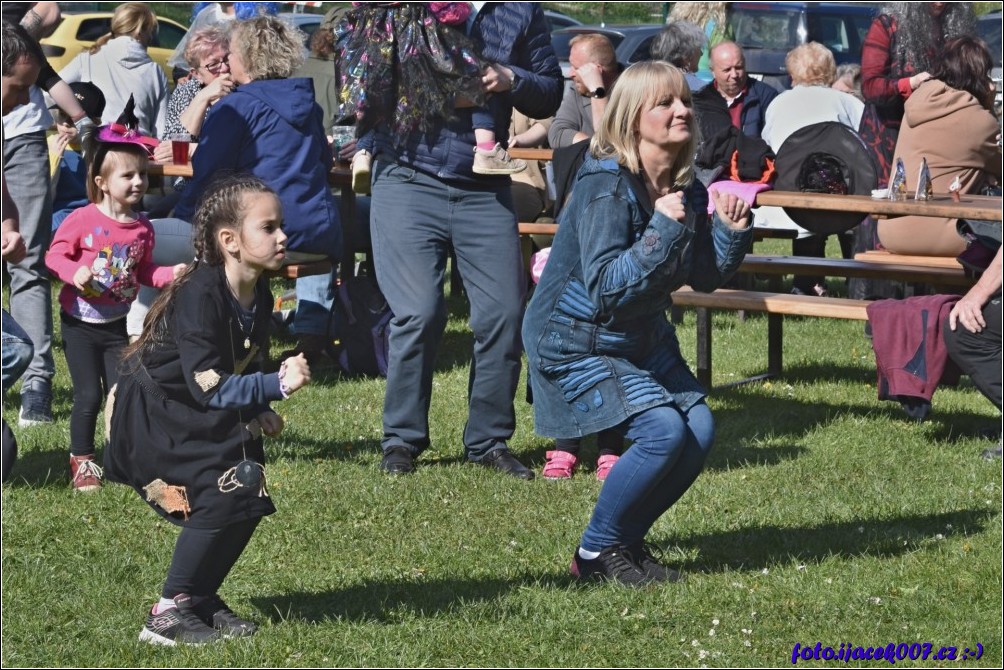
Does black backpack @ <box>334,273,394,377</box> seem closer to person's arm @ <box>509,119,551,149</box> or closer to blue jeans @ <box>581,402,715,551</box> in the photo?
person's arm @ <box>509,119,551,149</box>

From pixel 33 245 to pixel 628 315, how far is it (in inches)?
158

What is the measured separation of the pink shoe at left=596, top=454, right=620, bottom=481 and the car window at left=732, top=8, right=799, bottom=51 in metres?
12.6

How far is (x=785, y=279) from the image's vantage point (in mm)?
11914

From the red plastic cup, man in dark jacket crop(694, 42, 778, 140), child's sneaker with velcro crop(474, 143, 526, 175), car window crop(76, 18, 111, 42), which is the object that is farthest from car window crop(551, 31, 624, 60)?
child's sneaker with velcro crop(474, 143, 526, 175)

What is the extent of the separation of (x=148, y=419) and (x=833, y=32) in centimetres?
1590

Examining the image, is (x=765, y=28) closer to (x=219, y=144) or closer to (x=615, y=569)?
(x=219, y=144)

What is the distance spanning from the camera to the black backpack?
27.3 ft

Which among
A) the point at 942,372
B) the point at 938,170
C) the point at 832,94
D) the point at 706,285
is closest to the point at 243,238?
the point at 706,285

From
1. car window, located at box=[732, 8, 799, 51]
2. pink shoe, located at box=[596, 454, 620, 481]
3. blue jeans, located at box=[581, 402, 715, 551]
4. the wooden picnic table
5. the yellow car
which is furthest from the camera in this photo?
car window, located at box=[732, 8, 799, 51]

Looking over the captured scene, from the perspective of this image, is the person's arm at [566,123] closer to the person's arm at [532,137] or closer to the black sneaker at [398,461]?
the person's arm at [532,137]

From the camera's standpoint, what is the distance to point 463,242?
20.7 ft

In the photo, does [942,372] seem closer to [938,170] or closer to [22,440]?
[938,170]

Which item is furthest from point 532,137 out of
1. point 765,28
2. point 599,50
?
point 765,28

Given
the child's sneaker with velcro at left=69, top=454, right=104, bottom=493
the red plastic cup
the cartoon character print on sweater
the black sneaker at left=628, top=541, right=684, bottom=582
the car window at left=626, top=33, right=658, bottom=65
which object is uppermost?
the car window at left=626, top=33, right=658, bottom=65
